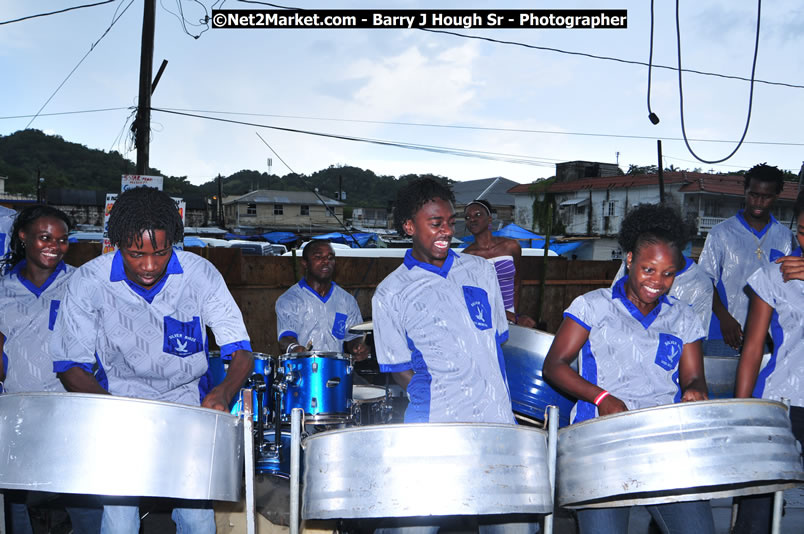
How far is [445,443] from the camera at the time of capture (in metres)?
1.21

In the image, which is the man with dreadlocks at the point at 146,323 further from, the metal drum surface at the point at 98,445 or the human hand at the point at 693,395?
the human hand at the point at 693,395

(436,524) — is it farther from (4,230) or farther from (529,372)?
(4,230)

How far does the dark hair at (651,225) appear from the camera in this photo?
1717mm

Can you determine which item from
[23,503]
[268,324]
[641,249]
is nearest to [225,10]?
[268,324]

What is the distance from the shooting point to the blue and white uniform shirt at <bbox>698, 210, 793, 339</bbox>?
2709mm

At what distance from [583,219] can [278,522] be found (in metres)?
25.2

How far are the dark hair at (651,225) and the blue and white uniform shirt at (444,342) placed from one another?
44 centimetres

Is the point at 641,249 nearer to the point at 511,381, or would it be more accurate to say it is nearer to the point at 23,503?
the point at 511,381

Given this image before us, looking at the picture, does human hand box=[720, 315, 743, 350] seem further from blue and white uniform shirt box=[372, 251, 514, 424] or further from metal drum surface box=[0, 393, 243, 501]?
metal drum surface box=[0, 393, 243, 501]

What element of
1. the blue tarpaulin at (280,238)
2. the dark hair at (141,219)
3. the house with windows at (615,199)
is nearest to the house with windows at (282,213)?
the house with windows at (615,199)

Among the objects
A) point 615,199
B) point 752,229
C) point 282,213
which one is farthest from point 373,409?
point 282,213

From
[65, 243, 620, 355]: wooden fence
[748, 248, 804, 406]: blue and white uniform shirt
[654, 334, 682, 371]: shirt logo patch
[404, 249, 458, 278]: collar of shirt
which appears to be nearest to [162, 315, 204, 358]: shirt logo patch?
[404, 249, 458, 278]: collar of shirt

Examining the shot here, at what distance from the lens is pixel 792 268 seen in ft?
5.34

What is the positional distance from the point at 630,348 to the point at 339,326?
1.89 metres
